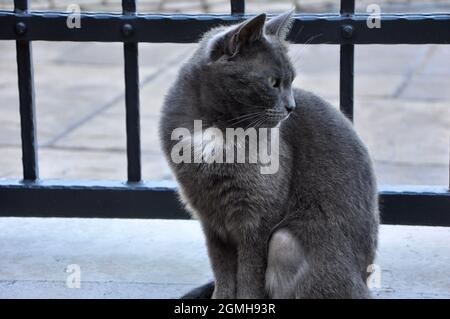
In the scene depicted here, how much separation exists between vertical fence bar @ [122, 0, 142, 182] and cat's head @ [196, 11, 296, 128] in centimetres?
76

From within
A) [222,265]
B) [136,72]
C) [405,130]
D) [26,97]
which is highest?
[136,72]

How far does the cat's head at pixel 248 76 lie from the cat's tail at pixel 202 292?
73cm

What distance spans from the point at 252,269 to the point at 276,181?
12.2 inches

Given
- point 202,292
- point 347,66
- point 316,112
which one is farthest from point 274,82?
point 202,292

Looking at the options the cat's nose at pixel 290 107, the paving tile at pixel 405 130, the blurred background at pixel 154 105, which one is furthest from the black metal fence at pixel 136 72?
the paving tile at pixel 405 130

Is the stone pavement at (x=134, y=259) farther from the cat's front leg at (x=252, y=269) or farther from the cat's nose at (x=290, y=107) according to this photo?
the cat's nose at (x=290, y=107)

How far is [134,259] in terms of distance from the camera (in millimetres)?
3883

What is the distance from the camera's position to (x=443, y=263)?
150 inches

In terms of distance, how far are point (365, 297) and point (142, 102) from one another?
12.5 ft

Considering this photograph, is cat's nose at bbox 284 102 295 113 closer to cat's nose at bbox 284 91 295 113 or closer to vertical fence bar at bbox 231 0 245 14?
cat's nose at bbox 284 91 295 113

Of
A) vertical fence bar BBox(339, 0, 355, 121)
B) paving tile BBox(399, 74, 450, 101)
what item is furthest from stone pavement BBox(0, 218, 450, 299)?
paving tile BBox(399, 74, 450, 101)

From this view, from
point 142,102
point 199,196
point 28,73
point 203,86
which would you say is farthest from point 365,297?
point 142,102

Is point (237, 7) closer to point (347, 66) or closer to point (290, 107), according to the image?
point (347, 66)

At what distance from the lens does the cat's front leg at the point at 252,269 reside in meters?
3.09
